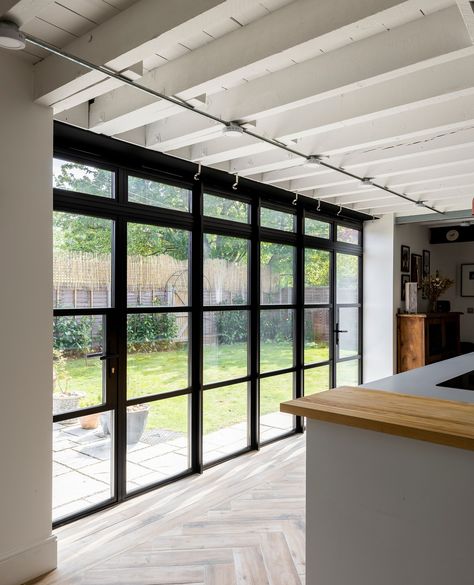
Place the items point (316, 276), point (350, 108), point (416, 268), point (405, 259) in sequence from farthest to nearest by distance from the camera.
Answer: point (416, 268) < point (405, 259) < point (316, 276) < point (350, 108)

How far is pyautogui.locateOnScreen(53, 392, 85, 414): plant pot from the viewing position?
311cm

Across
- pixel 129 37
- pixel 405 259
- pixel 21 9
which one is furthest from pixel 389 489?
pixel 405 259

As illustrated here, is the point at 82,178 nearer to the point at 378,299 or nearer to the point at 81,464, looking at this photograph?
the point at 81,464

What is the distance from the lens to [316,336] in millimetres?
5496

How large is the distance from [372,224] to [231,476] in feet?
12.0

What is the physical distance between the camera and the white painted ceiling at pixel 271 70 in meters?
1.86

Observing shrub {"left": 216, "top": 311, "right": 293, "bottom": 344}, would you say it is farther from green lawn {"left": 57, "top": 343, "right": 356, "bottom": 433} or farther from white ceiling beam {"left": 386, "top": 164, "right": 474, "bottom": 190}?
white ceiling beam {"left": 386, "top": 164, "right": 474, "bottom": 190}

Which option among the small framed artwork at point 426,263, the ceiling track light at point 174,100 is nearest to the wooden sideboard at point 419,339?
the small framed artwork at point 426,263

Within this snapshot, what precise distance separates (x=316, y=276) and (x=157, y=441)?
→ 2613 millimetres

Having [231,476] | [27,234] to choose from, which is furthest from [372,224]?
[27,234]

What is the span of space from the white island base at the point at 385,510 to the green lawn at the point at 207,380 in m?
1.88

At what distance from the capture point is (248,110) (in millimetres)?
2656

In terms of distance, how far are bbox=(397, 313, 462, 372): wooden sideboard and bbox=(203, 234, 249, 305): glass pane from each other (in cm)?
251

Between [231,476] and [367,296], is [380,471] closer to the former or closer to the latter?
[231,476]
